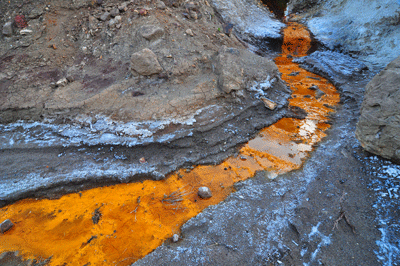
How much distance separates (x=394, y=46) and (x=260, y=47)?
4.89m

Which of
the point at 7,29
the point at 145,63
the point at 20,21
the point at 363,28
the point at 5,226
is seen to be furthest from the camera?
the point at 363,28

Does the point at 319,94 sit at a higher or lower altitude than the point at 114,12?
lower

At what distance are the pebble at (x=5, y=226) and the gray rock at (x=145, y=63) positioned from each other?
371cm

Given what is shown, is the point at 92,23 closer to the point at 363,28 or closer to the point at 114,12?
the point at 114,12

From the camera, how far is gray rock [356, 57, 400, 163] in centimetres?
335

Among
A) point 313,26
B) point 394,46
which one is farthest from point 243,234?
point 313,26

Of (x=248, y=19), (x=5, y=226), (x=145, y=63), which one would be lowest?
(x=5, y=226)

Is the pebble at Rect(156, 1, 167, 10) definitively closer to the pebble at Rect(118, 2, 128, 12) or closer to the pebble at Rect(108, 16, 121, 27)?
the pebble at Rect(118, 2, 128, 12)

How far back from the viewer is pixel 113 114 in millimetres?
4488

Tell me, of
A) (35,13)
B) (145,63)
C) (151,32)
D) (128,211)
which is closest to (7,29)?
(35,13)

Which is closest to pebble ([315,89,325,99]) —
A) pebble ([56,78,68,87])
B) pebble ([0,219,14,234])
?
pebble ([56,78,68,87])

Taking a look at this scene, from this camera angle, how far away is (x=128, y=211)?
3477mm

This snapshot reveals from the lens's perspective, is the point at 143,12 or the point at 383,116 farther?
the point at 143,12

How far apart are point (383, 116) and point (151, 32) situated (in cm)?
528
